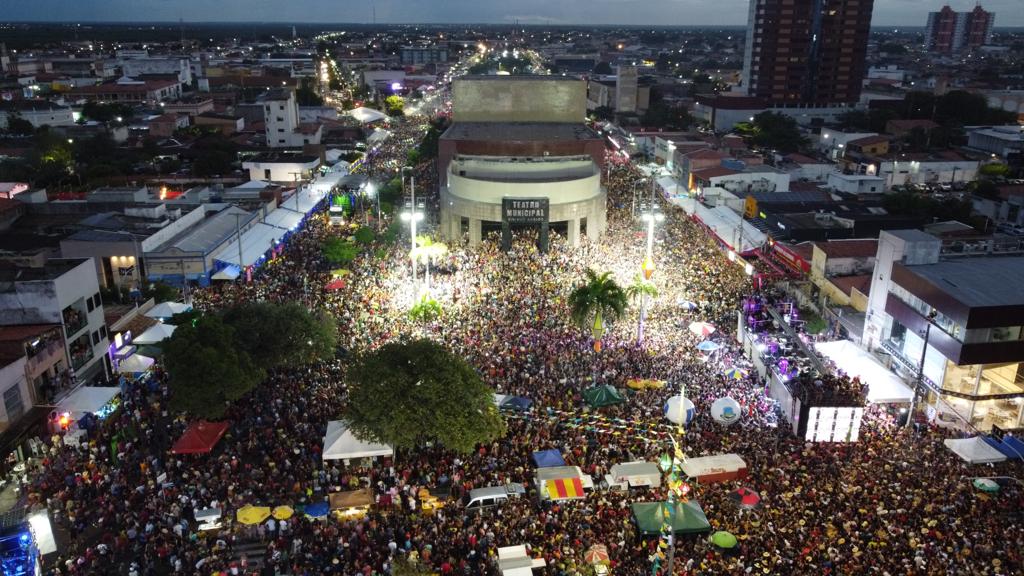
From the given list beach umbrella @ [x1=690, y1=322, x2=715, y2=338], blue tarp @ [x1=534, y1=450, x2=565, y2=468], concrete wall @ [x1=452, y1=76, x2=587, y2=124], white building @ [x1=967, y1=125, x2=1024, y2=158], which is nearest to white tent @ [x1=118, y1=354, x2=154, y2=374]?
blue tarp @ [x1=534, y1=450, x2=565, y2=468]

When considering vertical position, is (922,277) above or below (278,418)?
above

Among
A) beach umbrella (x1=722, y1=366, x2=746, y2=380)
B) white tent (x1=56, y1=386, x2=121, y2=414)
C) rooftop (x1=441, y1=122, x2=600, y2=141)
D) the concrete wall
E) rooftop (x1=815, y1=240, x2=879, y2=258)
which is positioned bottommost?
beach umbrella (x1=722, y1=366, x2=746, y2=380)

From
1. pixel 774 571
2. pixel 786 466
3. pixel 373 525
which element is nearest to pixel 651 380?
pixel 786 466

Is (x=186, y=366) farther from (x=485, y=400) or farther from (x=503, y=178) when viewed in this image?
(x=503, y=178)

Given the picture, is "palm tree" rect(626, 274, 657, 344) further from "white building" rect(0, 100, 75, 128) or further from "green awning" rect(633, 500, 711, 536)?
"white building" rect(0, 100, 75, 128)

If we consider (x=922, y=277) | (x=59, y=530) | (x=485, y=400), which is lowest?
(x=59, y=530)

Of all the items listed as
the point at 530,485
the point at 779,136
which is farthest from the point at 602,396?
the point at 779,136
